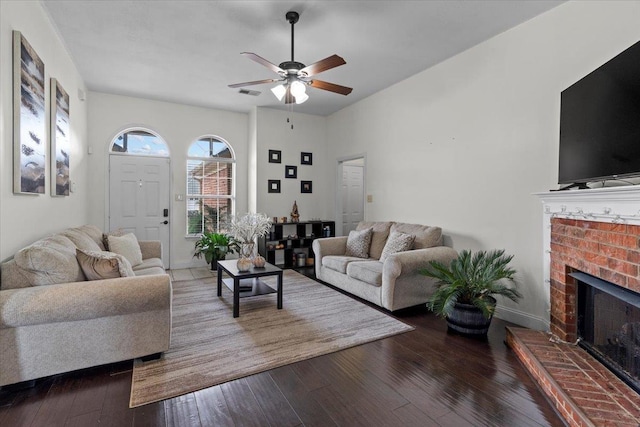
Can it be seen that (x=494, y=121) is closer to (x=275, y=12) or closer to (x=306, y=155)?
(x=275, y=12)

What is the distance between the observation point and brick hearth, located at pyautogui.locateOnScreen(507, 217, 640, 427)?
1680mm

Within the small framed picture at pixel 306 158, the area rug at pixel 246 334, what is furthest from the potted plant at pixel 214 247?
the small framed picture at pixel 306 158

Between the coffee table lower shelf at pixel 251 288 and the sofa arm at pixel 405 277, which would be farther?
the coffee table lower shelf at pixel 251 288

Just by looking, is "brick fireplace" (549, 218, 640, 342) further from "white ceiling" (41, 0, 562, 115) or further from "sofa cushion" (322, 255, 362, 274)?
"sofa cushion" (322, 255, 362, 274)

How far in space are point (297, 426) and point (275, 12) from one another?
10.8 feet

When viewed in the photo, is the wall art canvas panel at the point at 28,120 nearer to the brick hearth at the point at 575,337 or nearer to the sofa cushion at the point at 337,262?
the sofa cushion at the point at 337,262

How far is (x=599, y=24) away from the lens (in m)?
2.53

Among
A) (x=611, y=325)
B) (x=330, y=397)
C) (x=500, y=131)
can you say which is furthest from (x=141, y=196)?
(x=611, y=325)

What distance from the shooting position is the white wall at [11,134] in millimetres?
2168

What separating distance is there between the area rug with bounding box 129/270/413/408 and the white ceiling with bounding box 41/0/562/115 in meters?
2.97

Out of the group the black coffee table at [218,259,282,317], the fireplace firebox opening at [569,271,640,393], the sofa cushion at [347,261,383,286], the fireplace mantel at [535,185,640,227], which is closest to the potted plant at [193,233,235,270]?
the black coffee table at [218,259,282,317]

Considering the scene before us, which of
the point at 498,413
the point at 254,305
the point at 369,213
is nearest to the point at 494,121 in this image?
the point at 369,213

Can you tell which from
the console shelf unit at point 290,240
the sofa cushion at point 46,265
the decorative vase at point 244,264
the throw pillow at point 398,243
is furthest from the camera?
the console shelf unit at point 290,240

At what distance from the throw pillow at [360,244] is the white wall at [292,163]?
70.9 inches
